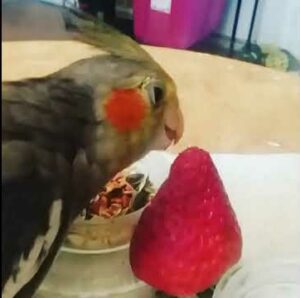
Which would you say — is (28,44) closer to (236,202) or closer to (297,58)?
(236,202)

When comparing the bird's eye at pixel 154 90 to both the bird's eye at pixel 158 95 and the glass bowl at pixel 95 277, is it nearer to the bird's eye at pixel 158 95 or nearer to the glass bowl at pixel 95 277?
the bird's eye at pixel 158 95

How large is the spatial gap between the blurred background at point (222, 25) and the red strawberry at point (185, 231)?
0.89 metres

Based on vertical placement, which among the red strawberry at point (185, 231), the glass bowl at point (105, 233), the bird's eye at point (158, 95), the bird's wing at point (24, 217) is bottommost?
the glass bowl at point (105, 233)

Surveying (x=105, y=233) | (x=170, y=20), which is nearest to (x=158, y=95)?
(x=105, y=233)

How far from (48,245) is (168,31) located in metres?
1.03

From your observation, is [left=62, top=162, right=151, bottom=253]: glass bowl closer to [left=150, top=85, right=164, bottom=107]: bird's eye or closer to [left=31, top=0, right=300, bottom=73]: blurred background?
[left=150, top=85, right=164, bottom=107]: bird's eye

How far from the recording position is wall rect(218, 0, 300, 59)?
1401 millimetres

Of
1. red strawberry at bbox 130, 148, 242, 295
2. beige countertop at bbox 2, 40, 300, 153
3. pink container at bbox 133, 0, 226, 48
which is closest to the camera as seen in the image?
red strawberry at bbox 130, 148, 242, 295

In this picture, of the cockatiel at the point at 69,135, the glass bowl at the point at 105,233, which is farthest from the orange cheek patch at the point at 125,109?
the glass bowl at the point at 105,233

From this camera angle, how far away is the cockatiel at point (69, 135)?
0.33m

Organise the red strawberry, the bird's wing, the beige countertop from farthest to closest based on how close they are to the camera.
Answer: the beige countertop → the red strawberry → the bird's wing

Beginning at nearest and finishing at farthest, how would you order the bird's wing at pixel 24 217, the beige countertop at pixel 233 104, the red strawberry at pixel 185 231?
the bird's wing at pixel 24 217 → the red strawberry at pixel 185 231 → the beige countertop at pixel 233 104

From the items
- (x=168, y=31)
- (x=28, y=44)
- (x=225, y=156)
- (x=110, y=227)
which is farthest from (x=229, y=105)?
(x=168, y=31)

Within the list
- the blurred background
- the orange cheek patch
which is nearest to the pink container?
the blurred background
